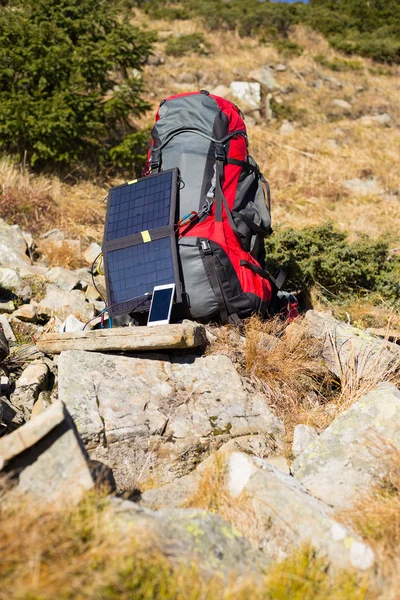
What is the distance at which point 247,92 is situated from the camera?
12.1m

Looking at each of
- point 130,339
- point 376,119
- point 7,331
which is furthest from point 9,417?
point 376,119

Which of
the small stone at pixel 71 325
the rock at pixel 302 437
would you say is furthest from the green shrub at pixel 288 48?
the rock at pixel 302 437

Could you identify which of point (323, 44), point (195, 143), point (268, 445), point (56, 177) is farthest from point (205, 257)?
point (323, 44)

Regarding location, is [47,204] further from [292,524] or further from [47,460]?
[292,524]

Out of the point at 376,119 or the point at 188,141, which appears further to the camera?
the point at 376,119

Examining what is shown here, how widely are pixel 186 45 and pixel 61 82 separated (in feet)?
27.0

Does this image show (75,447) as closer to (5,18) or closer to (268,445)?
(268,445)

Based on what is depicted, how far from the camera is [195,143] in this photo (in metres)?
4.54

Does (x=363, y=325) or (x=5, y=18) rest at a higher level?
(x=5, y=18)

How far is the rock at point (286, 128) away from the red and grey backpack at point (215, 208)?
676 centimetres

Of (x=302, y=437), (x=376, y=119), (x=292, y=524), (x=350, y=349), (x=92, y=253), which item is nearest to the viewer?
(x=292, y=524)

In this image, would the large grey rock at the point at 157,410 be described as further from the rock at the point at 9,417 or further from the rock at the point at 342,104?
the rock at the point at 342,104

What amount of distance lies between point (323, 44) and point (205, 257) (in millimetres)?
15267

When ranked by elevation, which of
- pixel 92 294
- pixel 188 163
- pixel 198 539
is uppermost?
pixel 188 163
